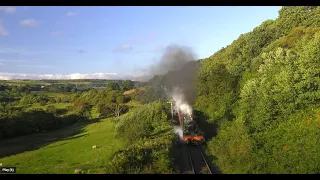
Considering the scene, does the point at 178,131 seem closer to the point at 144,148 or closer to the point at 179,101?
the point at 179,101

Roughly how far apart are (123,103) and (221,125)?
6841 centimetres

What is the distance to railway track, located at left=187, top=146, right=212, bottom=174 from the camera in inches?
903

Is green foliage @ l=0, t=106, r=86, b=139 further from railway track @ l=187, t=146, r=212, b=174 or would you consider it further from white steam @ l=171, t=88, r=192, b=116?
railway track @ l=187, t=146, r=212, b=174

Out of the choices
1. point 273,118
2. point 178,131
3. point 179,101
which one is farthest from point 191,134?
point 179,101

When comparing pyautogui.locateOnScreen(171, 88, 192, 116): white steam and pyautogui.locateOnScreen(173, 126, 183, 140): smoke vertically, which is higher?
pyautogui.locateOnScreen(171, 88, 192, 116): white steam

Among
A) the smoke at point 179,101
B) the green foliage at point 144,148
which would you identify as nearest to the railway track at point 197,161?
the green foliage at point 144,148

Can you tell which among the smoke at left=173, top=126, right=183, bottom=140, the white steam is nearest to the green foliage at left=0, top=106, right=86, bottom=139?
the white steam

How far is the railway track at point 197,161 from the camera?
22944 millimetres

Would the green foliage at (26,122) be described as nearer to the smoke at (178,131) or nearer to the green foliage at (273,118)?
the smoke at (178,131)

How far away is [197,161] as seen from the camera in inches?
1033

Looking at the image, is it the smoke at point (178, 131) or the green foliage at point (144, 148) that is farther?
the smoke at point (178, 131)

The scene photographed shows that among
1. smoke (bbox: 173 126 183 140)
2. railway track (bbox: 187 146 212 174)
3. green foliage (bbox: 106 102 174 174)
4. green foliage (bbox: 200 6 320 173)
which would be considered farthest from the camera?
smoke (bbox: 173 126 183 140)
